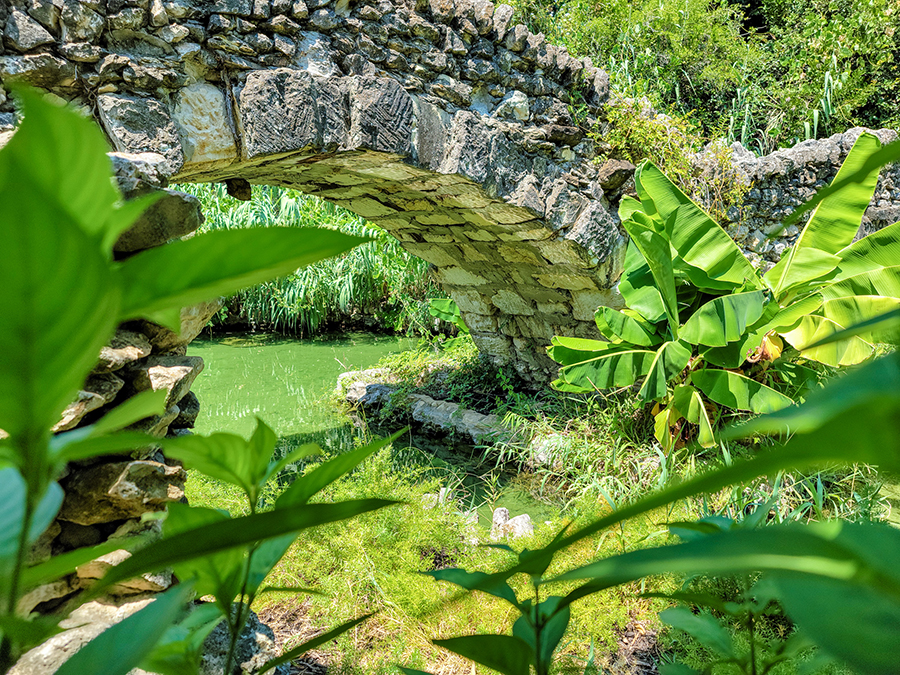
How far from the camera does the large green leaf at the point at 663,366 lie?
108 inches

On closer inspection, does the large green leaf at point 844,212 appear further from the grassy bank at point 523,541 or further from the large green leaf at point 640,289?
the grassy bank at point 523,541

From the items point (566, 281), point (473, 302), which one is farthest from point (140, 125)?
point (473, 302)

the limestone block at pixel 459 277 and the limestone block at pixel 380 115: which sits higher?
the limestone block at pixel 380 115

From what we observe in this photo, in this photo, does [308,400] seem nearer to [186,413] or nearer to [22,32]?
[186,413]

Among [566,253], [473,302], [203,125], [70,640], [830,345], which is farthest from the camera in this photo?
[473,302]

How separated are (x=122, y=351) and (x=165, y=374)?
0.43 feet

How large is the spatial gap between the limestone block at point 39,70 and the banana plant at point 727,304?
238 centimetres

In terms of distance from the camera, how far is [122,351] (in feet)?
4.96

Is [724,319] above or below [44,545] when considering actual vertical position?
above

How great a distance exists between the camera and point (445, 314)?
5.68 meters

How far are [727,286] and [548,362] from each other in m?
1.79

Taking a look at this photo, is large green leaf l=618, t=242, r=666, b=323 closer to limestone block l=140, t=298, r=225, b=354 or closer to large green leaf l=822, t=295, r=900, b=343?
large green leaf l=822, t=295, r=900, b=343

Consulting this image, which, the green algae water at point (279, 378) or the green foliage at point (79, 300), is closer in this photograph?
the green foliage at point (79, 300)

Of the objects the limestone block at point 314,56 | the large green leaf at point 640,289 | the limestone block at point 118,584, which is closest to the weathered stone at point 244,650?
the limestone block at point 118,584
